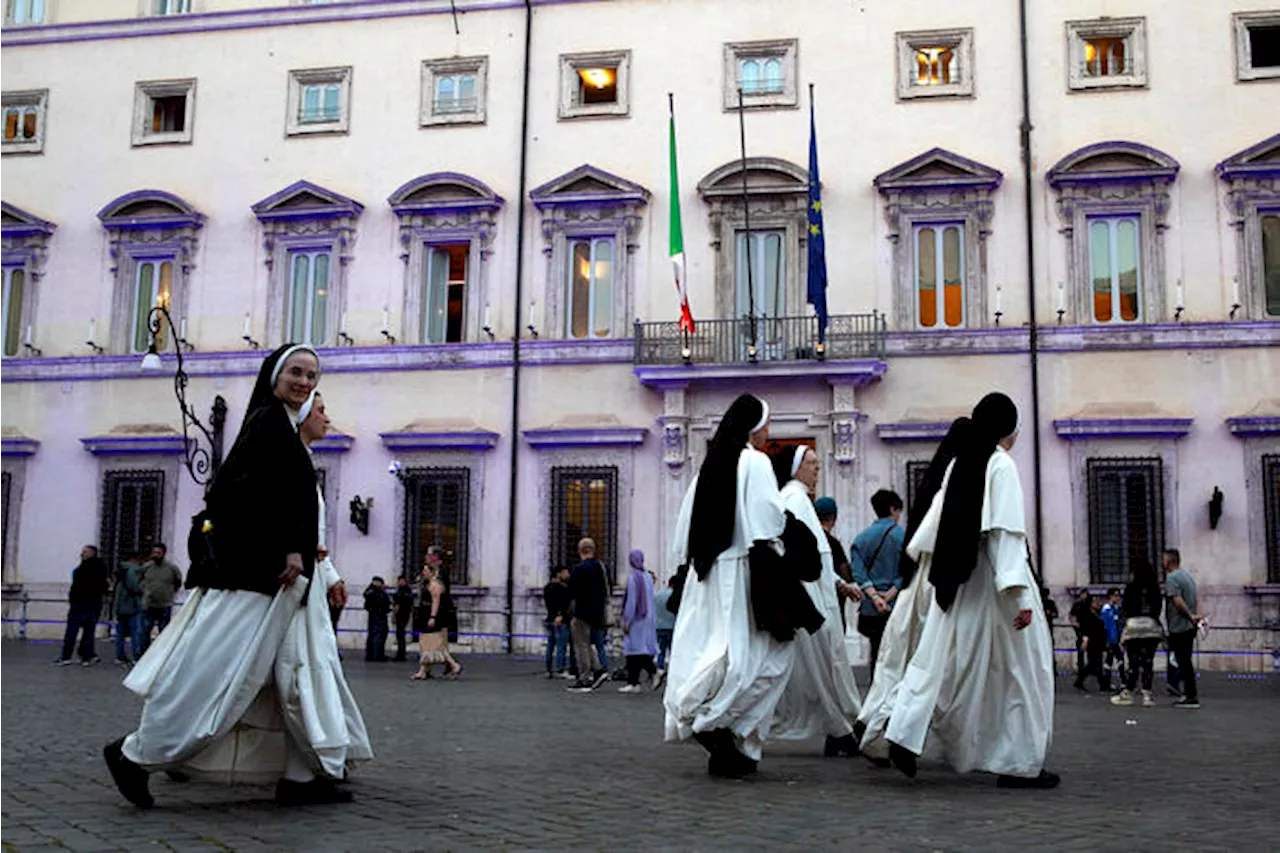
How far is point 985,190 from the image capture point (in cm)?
2381

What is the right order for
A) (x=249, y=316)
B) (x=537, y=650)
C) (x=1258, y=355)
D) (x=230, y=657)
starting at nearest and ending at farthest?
1. (x=230, y=657)
2. (x=1258, y=355)
3. (x=537, y=650)
4. (x=249, y=316)

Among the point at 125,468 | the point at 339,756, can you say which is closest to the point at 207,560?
the point at 339,756

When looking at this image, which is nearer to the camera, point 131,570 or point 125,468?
point 131,570

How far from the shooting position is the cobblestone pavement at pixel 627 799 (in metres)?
5.64

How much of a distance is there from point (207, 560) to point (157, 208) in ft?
73.6

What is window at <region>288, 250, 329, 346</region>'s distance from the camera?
26375 mm

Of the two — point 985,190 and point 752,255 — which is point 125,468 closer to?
point 752,255

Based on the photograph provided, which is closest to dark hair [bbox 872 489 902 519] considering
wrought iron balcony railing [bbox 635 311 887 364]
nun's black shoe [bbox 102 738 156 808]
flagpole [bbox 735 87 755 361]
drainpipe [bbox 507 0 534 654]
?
nun's black shoe [bbox 102 738 156 808]

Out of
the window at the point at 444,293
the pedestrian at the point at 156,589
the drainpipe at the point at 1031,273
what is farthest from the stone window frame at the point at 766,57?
the pedestrian at the point at 156,589

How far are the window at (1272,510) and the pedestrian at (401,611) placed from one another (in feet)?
44.7

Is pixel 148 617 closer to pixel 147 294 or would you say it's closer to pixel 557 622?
pixel 557 622

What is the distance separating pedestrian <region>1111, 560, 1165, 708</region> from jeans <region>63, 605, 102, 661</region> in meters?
14.0

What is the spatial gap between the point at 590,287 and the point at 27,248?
11384 millimetres

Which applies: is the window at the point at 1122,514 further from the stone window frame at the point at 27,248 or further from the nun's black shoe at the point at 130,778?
the stone window frame at the point at 27,248
